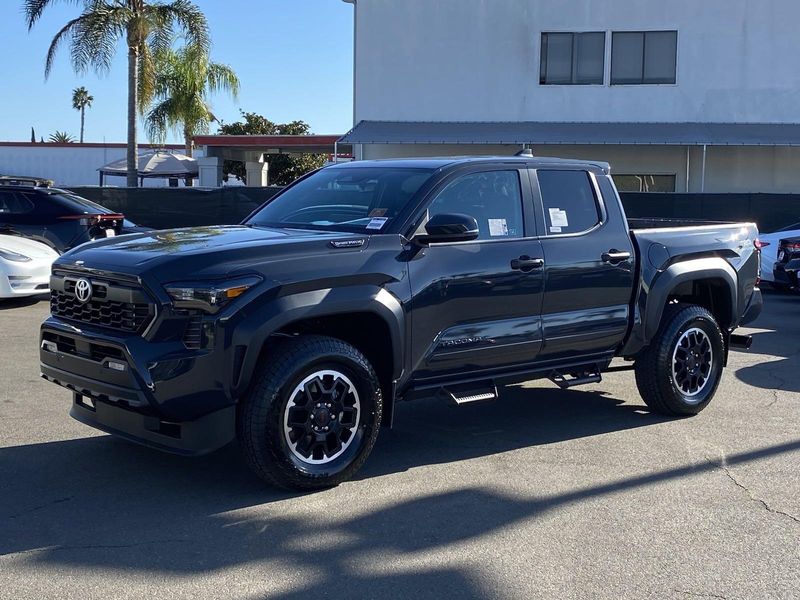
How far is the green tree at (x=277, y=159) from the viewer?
52688mm

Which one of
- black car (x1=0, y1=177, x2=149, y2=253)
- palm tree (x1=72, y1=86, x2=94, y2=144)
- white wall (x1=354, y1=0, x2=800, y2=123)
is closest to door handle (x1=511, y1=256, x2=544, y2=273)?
black car (x1=0, y1=177, x2=149, y2=253)

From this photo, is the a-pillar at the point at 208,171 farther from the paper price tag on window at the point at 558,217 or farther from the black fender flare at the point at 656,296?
the paper price tag on window at the point at 558,217

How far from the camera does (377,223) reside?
5.54 metres

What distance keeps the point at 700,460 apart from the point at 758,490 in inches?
23.5

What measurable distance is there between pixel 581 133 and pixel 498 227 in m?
20.4

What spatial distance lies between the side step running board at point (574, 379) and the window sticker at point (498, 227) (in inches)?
42.0

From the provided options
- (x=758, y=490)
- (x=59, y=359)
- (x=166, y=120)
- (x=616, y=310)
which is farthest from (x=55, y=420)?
(x=166, y=120)

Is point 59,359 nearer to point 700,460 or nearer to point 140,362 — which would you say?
point 140,362

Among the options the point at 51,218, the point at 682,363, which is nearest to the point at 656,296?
the point at 682,363

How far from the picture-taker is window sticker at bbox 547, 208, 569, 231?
6.25 metres

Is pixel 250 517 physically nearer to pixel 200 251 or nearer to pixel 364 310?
pixel 364 310

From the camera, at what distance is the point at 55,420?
6.55 m

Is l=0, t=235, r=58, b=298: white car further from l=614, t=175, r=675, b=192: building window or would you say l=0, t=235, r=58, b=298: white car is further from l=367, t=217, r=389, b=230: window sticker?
l=614, t=175, r=675, b=192: building window

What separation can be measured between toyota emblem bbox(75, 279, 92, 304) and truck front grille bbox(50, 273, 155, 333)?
2 cm
